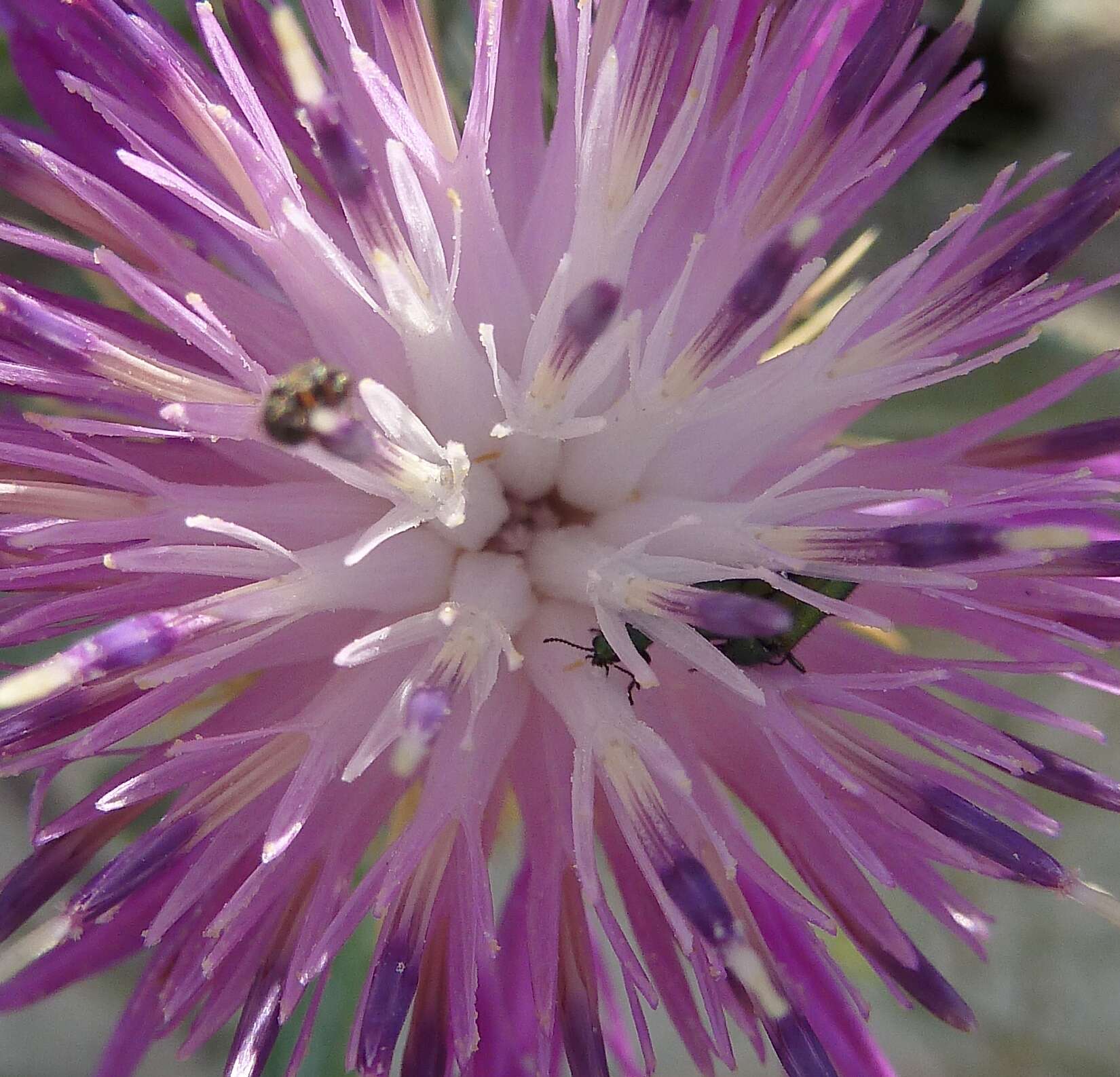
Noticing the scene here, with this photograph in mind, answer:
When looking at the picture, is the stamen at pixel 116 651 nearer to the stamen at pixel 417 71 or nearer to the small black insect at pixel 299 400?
the small black insect at pixel 299 400

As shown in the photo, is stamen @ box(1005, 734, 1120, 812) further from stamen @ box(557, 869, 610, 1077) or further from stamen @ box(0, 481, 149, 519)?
stamen @ box(0, 481, 149, 519)

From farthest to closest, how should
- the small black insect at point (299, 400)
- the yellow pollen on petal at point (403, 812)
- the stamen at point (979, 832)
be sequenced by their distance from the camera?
the yellow pollen on petal at point (403, 812), the stamen at point (979, 832), the small black insect at point (299, 400)

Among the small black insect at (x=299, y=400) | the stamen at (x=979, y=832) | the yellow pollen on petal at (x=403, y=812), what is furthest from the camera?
the yellow pollen on petal at (x=403, y=812)

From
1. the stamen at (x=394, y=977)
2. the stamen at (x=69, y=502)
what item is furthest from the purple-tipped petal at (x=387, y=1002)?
the stamen at (x=69, y=502)

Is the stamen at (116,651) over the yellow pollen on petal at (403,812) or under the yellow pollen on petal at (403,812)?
over

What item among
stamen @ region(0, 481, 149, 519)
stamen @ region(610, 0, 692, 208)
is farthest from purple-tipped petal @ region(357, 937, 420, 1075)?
stamen @ region(610, 0, 692, 208)

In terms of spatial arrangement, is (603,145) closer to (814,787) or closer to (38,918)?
(814,787)

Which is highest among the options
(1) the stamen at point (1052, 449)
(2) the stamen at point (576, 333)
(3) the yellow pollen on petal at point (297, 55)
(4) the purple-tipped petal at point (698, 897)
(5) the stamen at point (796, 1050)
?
(3) the yellow pollen on petal at point (297, 55)

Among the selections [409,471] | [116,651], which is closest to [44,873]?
[116,651]

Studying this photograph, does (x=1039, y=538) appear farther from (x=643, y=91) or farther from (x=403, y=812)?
(x=403, y=812)
